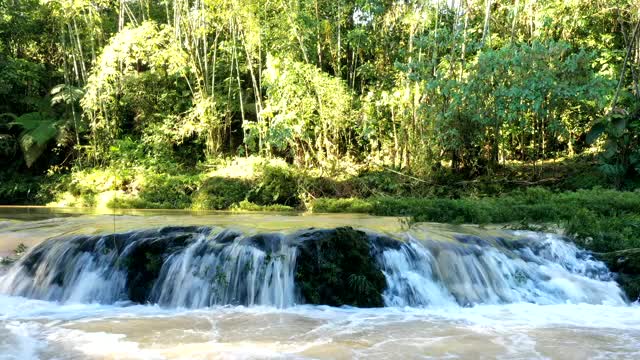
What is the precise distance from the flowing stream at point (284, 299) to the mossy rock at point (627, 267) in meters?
0.12

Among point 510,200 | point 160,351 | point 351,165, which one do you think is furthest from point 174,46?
point 160,351

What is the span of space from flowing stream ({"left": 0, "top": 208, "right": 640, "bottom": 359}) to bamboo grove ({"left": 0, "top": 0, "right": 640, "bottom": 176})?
4.97 metres

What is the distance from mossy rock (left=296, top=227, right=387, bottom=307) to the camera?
5.86 m

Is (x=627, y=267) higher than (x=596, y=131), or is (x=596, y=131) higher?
(x=596, y=131)

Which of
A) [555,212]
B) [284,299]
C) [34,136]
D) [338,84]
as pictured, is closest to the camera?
[284,299]

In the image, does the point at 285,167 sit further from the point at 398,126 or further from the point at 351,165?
the point at 398,126

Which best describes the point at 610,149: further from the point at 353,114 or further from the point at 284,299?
the point at 284,299

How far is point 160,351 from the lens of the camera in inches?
163

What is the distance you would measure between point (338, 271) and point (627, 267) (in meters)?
3.49

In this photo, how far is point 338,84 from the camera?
1345 cm

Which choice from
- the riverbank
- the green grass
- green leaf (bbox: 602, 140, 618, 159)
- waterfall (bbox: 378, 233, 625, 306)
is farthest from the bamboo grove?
waterfall (bbox: 378, 233, 625, 306)

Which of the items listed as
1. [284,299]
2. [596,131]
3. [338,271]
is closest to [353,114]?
[596,131]

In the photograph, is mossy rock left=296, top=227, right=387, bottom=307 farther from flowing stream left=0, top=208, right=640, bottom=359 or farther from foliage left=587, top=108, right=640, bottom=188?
foliage left=587, top=108, right=640, bottom=188

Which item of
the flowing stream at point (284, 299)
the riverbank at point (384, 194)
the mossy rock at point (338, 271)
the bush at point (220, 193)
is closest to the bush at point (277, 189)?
the riverbank at point (384, 194)
